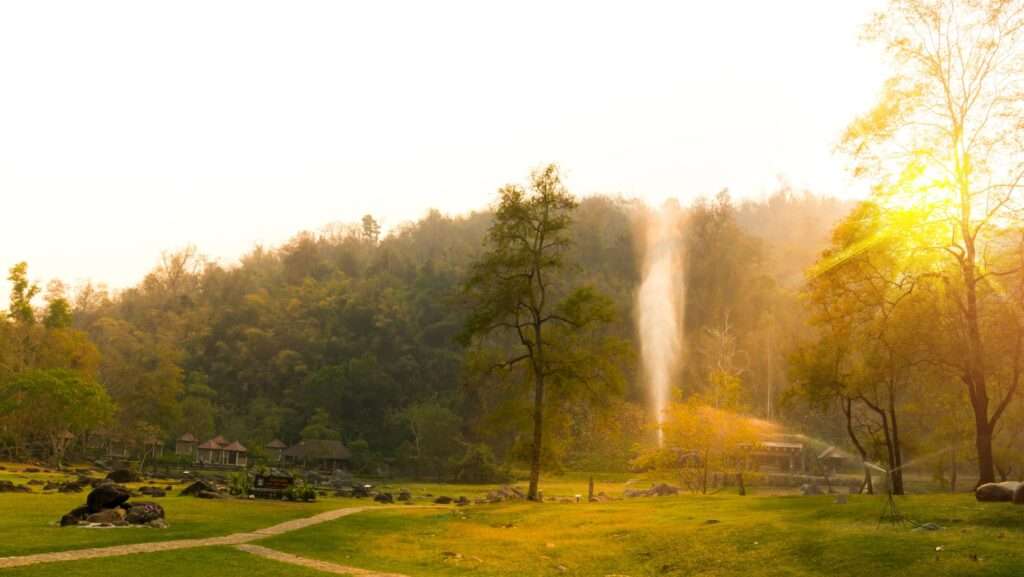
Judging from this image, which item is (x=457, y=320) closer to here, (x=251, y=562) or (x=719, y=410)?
(x=719, y=410)

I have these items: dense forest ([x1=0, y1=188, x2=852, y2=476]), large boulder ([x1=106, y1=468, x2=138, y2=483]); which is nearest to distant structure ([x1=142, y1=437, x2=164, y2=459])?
dense forest ([x1=0, y1=188, x2=852, y2=476])

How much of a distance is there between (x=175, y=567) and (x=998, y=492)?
853 inches

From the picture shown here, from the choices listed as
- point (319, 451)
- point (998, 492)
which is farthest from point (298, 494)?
Answer: point (319, 451)

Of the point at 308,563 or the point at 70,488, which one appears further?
the point at 70,488

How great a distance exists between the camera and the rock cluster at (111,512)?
23.4 meters

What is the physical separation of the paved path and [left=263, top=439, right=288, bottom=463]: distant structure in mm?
70780

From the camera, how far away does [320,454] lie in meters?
84.5

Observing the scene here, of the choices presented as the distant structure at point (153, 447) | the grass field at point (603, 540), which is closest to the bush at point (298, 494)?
the grass field at point (603, 540)

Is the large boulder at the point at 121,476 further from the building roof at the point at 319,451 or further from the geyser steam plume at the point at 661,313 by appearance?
the geyser steam plume at the point at 661,313

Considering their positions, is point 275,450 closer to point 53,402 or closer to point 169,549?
point 53,402

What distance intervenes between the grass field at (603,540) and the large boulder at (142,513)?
826mm

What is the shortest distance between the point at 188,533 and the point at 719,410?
106 ft

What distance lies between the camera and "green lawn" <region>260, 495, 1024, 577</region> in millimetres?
16016

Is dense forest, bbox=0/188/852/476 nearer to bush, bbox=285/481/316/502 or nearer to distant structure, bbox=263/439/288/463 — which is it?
distant structure, bbox=263/439/288/463
